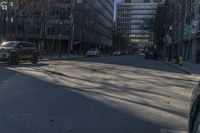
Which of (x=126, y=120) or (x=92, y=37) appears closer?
(x=126, y=120)

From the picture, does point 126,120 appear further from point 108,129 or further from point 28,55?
point 28,55

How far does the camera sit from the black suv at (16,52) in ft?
89.4

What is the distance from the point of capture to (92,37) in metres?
116

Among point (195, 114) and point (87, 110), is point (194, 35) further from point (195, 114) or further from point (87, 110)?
point (195, 114)

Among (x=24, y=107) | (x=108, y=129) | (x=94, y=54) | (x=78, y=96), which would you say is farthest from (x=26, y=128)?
(x=94, y=54)

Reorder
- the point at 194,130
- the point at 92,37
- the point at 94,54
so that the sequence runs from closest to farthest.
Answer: the point at 194,130, the point at 94,54, the point at 92,37

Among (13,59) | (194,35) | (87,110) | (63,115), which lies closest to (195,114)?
(63,115)

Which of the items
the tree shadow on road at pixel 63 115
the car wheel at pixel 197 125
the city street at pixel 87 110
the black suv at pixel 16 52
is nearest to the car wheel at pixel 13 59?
the black suv at pixel 16 52

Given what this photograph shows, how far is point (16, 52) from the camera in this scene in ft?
92.3

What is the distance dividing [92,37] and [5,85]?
4016 inches

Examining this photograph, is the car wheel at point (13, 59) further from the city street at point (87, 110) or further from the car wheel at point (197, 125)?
the car wheel at point (197, 125)

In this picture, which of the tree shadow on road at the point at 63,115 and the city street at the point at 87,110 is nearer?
the tree shadow on road at the point at 63,115

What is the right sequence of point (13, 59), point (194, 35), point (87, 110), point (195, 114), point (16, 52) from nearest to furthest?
1. point (195, 114)
2. point (87, 110)
3. point (13, 59)
4. point (16, 52)
5. point (194, 35)

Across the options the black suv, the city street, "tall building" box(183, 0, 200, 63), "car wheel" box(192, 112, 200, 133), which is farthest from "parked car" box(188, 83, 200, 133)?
"tall building" box(183, 0, 200, 63)
